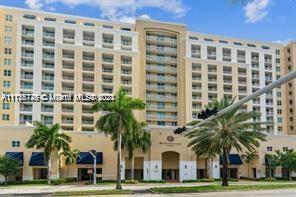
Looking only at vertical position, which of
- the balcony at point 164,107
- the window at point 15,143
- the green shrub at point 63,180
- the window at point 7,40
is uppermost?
the window at point 7,40

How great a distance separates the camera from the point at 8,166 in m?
66.2

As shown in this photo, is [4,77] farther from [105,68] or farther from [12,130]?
[12,130]

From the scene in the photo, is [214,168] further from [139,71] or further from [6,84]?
[6,84]

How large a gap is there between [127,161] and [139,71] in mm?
37183

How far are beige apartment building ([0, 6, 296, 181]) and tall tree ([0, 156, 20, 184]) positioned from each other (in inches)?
707

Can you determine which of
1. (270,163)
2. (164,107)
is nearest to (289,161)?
(270,163)

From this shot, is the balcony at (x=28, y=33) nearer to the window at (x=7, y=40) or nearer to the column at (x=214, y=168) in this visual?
the window at (x=7, y=40)

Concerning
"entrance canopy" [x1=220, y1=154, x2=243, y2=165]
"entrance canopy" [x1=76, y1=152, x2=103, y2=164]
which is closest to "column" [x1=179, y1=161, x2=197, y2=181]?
"entrance canopy" [x1=220, y1=154, x2=243, y2=165]

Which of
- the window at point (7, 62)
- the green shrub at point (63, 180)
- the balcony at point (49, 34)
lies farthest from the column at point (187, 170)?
the window at point (7, 62)

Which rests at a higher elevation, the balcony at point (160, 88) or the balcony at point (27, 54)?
the balcony at point (27, 54)

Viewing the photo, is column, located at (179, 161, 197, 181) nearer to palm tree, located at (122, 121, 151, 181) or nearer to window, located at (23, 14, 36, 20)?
palm tree, located at (122, 121, 151, 181)

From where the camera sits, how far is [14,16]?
104062mm

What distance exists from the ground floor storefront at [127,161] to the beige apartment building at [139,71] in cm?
40

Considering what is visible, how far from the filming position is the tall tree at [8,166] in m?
65.9
